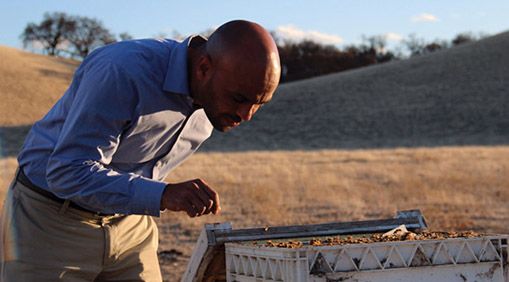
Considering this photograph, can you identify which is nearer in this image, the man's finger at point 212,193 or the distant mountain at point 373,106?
the man's finger at point 212,193

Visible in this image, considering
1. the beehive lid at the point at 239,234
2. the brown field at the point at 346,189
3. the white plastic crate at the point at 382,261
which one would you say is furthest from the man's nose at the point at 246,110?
the brown field at the point at 346,189

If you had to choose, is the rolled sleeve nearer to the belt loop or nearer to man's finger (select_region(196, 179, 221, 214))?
man's finger (select_region(196, 179, 221, 214))

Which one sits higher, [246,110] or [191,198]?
[246,110]

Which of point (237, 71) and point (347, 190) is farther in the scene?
point (347, 190)

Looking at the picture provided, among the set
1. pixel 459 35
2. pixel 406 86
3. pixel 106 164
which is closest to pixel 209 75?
pixel 106 164

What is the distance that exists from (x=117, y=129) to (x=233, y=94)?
41 cm

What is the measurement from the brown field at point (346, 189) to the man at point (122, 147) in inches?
217

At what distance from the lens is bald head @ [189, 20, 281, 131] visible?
3539 mm

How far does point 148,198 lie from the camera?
3.54 m

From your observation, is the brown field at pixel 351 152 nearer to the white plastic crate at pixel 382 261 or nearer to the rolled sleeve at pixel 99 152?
the white plastic crate at pixel 382 261

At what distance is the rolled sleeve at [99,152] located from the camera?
11.6 feet

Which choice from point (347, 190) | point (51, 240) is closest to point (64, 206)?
point (51, 240)

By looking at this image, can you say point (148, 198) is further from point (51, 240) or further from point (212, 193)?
point (51, 240)

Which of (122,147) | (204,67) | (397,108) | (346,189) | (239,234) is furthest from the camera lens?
(397,108)
